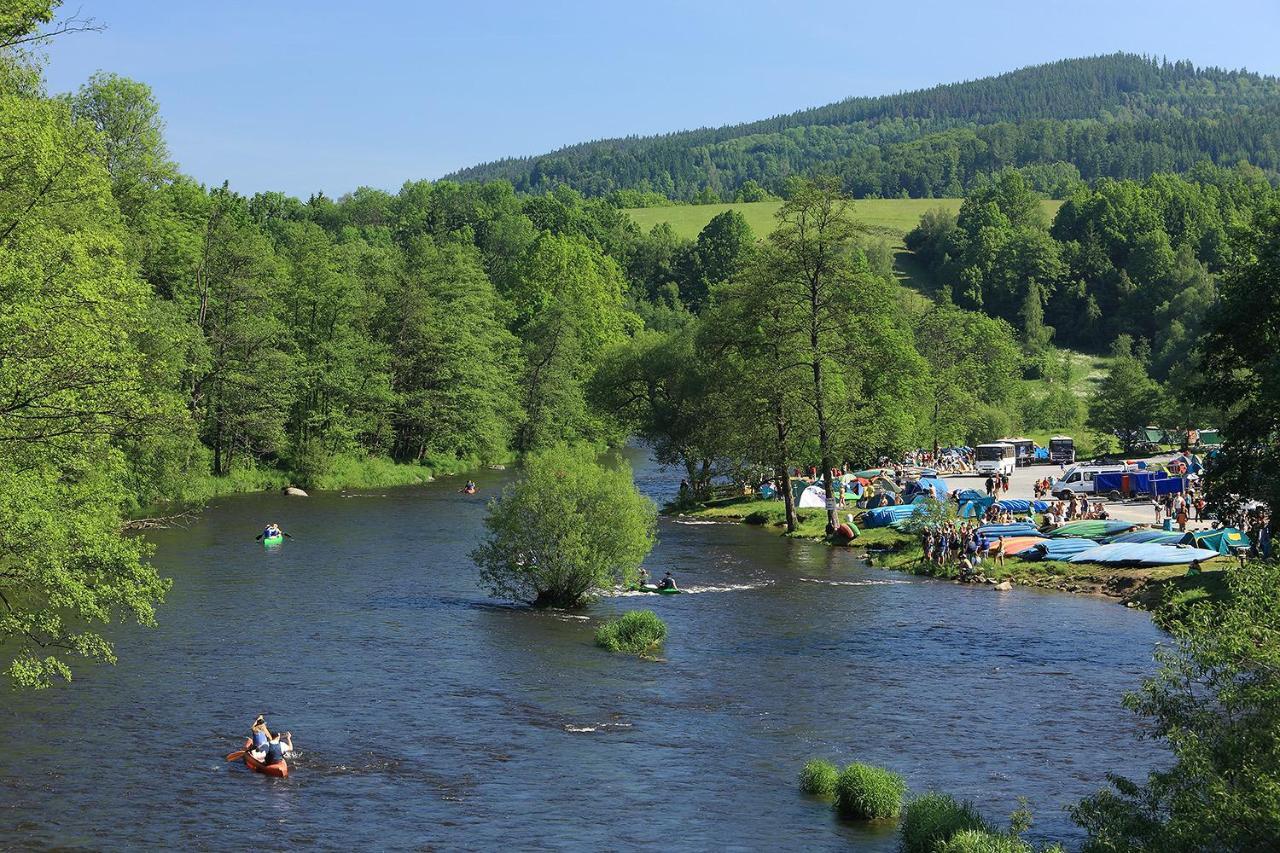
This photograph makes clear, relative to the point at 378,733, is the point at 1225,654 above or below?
above

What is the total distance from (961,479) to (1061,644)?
49.1 metres

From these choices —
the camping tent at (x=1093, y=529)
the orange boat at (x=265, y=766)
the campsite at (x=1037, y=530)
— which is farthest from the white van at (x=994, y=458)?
the orange boat at (x=265, y=766)

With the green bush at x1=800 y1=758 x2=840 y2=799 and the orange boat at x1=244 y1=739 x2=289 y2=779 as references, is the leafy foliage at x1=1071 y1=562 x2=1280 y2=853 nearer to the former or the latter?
the green bush at x1=800 y1=758 x2=840 y2=799

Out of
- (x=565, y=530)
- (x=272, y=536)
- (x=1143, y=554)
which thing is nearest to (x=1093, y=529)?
(x=1143, y=554)

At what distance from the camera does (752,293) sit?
65.9m

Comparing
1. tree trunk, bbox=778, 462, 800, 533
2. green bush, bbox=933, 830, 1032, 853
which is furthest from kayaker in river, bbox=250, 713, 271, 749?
tree trunk, bbox=778, 462, 800, 533

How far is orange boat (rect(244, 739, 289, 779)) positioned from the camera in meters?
27.3

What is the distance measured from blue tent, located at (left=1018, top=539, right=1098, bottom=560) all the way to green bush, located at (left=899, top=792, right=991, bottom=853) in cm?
3190

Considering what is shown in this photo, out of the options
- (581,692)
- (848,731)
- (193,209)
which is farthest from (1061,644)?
(193,209)

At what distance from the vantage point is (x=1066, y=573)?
51281 millimetres

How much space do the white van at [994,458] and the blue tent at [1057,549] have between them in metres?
34.9

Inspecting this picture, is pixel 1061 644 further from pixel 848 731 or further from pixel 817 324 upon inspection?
pixel 817 324

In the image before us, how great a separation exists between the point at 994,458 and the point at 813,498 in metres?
24.9

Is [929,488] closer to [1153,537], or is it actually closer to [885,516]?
[885,516]
